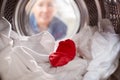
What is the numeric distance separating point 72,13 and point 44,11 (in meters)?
0.15

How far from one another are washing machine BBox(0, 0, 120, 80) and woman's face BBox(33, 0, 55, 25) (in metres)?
0.03

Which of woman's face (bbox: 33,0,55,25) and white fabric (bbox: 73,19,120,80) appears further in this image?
woman's face (bbox: 33,0,55,25)

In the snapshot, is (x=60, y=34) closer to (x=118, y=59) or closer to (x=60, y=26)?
(x=60, y=26)

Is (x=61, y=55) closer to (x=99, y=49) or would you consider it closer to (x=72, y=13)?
(x=99, y=49)

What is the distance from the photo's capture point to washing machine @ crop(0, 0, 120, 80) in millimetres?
1216

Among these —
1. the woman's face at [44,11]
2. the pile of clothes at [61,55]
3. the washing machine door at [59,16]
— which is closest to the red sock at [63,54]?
the pile of clothes at [61,55]

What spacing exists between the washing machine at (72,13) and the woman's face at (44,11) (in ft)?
0.11

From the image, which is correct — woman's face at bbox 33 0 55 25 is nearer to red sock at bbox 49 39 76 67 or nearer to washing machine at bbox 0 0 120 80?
washing machine at bbox 0 0 120 80

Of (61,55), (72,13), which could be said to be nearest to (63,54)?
(61,55)

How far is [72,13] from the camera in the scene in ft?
4.55

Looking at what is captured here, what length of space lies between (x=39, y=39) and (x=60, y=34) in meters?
0.19

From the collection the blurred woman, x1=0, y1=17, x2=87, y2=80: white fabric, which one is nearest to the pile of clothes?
x1=0, y1=17, x2=87, y2=80: white fabric

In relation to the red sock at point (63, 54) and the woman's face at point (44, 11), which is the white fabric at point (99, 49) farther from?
the woman's face at point (44, 11)

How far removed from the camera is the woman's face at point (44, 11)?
141 cm
